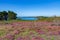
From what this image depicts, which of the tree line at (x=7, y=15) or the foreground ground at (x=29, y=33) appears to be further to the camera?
the tree line at (x=7, y=15)

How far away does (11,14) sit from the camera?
240ft

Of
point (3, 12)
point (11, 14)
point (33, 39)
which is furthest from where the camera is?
point (3, 12)

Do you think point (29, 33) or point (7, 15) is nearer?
point (29, 33)

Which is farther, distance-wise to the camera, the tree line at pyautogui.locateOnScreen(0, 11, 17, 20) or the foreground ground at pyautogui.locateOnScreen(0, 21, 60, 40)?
the tree line at pyautogui.locateOnScreen(0, 11, 17, 20)

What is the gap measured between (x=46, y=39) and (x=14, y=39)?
3260 mm

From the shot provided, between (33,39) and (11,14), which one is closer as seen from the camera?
(33,39)

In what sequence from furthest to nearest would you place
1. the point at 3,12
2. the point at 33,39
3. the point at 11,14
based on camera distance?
1. the point at 3,12
2. the point at 11,14
3. the point at 33,39

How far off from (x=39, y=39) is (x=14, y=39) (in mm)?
2633

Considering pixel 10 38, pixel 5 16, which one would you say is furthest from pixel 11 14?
pixel 10 38

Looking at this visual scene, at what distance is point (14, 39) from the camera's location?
16641 millimetres

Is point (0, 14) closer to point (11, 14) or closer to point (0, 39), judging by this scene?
point (11, 14)

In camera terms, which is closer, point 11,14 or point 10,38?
point 10,38

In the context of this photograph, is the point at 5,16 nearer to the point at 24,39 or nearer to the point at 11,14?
the point at 11,14

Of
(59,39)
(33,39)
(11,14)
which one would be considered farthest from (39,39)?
(11,14)
